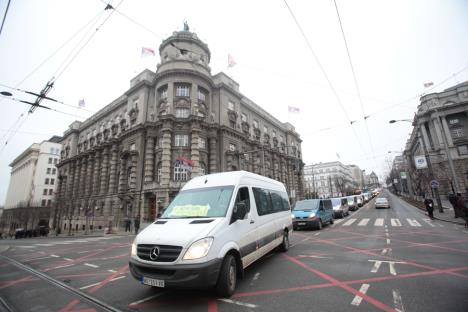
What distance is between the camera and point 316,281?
16.6ft

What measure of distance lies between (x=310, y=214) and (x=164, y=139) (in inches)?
743

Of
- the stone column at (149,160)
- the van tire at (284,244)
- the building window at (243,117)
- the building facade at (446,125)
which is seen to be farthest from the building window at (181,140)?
the building facade at (446,125)

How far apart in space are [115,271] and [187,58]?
1125 inches

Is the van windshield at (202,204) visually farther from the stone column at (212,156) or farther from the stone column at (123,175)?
the stone column at (123,175)

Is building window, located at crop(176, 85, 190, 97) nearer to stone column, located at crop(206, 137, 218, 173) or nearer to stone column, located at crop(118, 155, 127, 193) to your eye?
stone column, located at crop(206, 137, 218, 173)

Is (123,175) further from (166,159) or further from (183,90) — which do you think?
(183,90)

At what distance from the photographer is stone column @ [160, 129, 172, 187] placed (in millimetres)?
25047

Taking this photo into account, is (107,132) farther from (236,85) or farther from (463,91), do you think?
(463,91)

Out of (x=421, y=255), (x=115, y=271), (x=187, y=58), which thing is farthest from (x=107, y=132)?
(x=421, y=255)

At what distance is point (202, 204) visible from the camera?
17.5 ft

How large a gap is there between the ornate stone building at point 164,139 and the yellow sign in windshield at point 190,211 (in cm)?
1609

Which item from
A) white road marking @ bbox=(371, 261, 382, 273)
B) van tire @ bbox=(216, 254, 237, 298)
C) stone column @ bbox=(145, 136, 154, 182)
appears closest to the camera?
van tire @ bbox=(216, 254, 237, 298)

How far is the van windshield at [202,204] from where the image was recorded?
4988 millimetres

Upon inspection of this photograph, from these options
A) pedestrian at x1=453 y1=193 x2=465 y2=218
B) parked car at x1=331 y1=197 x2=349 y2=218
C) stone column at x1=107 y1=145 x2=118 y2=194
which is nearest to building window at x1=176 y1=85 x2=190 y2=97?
stone column at x1=107 y1=145 x2=118 y2=194
